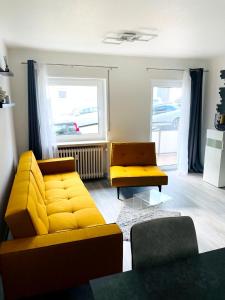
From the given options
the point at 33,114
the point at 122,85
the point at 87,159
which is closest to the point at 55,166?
the point at 87,159

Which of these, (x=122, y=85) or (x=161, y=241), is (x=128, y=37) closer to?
(x=122, y=85)

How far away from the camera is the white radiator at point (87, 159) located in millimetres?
3890

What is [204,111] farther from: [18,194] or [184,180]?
[18,194]

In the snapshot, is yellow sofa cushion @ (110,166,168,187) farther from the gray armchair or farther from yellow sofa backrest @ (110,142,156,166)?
the gray armchair

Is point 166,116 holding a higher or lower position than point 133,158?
higher

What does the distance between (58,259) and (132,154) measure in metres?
2.57

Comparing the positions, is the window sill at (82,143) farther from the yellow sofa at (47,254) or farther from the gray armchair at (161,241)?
the gray armchair at (161,241)

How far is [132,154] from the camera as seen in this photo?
3.85 m

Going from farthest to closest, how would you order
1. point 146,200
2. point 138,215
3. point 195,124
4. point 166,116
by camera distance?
point 166,116
point 195,124
point 146,200
point 138,215

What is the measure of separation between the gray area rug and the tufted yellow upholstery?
585mm

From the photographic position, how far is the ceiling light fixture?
259 cm

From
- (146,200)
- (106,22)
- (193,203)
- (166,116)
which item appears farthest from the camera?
(166,116)

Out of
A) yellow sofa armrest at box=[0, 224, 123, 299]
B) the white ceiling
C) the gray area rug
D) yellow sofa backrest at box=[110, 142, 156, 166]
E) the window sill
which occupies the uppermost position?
the white ceiling

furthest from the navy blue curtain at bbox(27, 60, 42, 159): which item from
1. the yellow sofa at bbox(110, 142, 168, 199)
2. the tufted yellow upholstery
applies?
the yellow sofa at bbox(110, 142, 168, 199)
